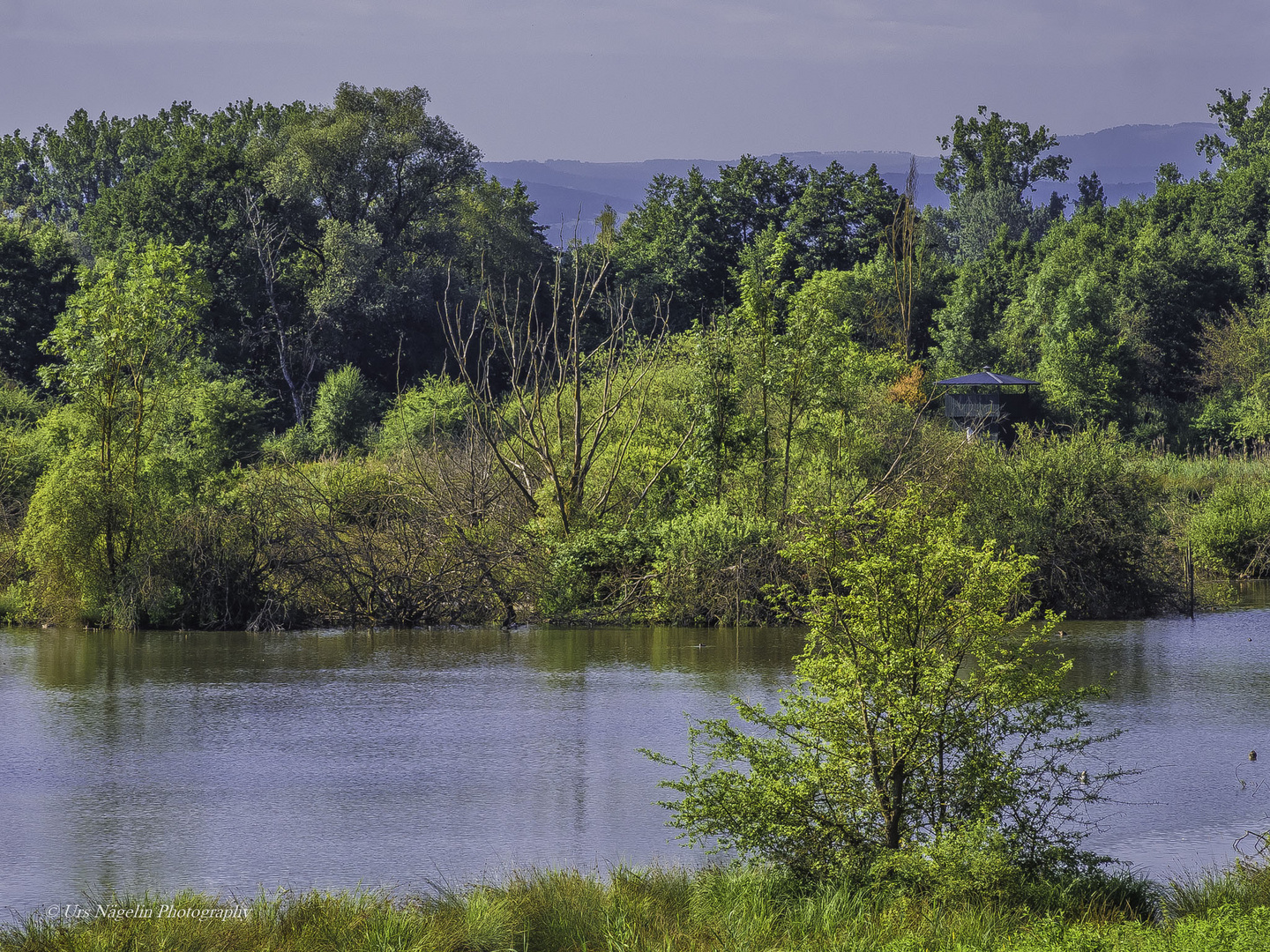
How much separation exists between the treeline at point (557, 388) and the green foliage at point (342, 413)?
7.5 inches

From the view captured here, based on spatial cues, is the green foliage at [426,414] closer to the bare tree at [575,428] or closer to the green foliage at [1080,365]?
the bare tree at [575,428]

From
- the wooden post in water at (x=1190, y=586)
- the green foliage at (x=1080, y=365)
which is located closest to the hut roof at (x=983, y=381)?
the green foliage at (x=1080, y=365)

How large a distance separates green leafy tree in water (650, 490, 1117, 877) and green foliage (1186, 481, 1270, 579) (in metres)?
24.4

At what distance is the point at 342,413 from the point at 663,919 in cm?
4159

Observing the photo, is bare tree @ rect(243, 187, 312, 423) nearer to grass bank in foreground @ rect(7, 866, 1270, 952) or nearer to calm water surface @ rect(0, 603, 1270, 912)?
calm water surface @ rect(0, 603, 1270, 912)

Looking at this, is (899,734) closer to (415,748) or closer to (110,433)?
(415,748)

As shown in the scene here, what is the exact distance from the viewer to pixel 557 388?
31359mm

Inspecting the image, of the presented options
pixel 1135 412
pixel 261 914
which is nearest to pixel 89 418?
pixel 261 914

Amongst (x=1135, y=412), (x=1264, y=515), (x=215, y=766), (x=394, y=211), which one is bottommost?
(x=215, y=766)

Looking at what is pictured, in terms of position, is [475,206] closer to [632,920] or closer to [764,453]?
[764,453]

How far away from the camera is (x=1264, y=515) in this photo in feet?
103

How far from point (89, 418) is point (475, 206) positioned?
3902 cm

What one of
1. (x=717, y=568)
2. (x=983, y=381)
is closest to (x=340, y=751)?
(x=717, y=568)

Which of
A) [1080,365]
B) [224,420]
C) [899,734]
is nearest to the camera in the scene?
[899,734]
